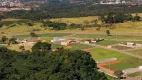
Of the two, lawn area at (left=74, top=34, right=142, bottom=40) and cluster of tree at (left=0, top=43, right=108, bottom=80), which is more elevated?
cluster of tree at (left=0, top=43, right=108, bottom=80)

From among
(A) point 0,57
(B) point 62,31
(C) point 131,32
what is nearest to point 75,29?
(B) point 62,31

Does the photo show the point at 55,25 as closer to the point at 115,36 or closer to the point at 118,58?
the point at 115,36

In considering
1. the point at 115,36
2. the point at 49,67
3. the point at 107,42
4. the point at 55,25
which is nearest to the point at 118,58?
the point at 107,42

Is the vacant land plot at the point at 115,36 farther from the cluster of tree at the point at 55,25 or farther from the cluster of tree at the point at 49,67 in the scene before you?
the cluster of tree at the point at 49,67

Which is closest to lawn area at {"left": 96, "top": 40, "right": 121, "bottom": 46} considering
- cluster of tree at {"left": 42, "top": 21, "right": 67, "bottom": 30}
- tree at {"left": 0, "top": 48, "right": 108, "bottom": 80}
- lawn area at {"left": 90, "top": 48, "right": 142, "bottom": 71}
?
lawn area at {"left": 90, "top": 48, "right": 142, "bottom": 71}

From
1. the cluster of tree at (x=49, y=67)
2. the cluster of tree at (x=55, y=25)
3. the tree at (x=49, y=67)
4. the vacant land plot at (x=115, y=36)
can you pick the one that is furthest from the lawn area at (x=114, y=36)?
the tree at (x=49, y=67)

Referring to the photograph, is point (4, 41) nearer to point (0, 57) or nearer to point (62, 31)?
point (62, 31)

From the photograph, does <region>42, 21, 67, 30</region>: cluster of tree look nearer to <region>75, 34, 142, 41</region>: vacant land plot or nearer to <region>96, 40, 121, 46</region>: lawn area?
<region>75, 34, 142, 41</region>: vacant land plot
